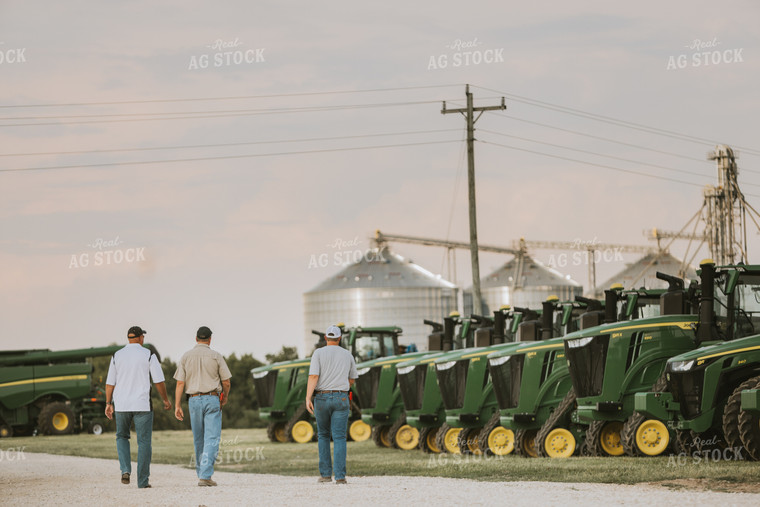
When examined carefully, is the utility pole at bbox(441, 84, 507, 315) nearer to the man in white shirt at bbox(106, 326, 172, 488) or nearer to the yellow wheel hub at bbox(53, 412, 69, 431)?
the yellow wheel hub at bbox(53, 412, 69, 431)

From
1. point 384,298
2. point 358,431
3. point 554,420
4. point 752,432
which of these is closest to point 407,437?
point 358,431

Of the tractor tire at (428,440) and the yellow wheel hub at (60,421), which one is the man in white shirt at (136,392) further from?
the yellow wheel hub at (60,421)

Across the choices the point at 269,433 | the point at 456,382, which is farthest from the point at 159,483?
the point at 269,433

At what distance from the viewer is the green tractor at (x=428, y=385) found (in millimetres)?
26469

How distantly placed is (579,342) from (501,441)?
3.50 meters

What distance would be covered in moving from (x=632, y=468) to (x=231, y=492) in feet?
18.6

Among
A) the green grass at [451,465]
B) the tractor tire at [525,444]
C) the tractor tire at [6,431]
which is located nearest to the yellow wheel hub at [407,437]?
the green grass at [451,465]

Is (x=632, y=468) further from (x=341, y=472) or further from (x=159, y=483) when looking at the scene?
(x=159, y=483)

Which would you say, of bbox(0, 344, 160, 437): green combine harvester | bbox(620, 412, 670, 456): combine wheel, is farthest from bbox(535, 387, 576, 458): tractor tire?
bbox(0, 344, 160, 437): green combine harvester

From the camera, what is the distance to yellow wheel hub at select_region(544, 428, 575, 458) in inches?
837

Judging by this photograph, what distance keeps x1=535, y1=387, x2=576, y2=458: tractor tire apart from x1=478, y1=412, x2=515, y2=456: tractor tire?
170 cm

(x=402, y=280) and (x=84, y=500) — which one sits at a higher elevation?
(x=402, y=280)

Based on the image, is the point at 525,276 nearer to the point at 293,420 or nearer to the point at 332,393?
the point at 293,420

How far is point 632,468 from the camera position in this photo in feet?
54.9
